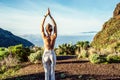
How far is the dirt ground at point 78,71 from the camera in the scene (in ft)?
69.4

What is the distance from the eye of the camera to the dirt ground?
21.2 meters

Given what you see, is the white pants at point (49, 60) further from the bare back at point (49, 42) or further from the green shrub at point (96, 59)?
the green shrub at point (96, 59)

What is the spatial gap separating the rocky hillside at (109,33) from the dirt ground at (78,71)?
68.7 feet

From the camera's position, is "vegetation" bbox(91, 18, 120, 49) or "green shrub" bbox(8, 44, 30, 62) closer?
"green shrub" bbox(8, 44, 30, 62)

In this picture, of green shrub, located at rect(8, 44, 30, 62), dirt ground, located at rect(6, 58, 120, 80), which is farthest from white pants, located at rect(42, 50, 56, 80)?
green shrub, located at rect(8, 44, 30, 62)

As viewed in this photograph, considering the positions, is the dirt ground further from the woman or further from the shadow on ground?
the woman

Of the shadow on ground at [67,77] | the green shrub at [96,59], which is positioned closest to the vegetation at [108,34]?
the green shrub at [96,59]

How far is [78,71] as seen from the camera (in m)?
22.9

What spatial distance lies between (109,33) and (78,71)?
89.1 ft

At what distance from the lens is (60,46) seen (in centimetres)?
3797

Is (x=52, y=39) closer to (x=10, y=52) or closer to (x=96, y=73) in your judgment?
(x=96, y=73)

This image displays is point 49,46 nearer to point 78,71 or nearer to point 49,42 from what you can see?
point 49,42

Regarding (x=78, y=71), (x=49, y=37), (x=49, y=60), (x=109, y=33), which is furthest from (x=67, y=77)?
(x=109, y=33)

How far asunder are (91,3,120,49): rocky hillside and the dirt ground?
20.9 m
